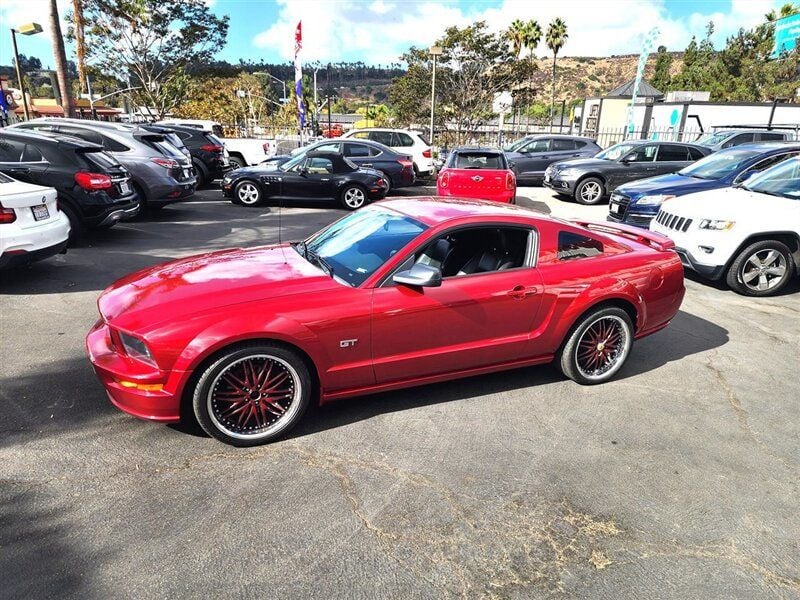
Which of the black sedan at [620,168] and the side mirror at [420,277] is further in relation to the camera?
the black sedan at [620,168]

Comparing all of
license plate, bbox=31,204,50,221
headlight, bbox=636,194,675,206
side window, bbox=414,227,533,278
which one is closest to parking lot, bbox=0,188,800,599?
side window, bbox=414,227,533,278

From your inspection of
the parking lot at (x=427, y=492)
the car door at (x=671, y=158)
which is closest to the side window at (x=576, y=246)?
the parking lot at (x=427, y=492)

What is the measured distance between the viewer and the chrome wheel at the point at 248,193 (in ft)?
40.5

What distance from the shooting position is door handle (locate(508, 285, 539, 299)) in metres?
3.75

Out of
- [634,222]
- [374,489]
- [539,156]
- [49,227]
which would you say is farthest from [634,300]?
[539,156]

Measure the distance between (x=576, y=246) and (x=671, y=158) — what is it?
11712 mm

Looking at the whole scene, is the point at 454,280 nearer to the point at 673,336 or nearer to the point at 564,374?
the point at 564,374

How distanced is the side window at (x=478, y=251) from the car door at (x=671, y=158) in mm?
11678

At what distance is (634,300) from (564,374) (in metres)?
0.80

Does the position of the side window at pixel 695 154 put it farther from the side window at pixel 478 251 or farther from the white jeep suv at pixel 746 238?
the side window at pixel 478 251

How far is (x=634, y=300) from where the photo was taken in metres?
4.18

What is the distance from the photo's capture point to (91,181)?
7.72 meters

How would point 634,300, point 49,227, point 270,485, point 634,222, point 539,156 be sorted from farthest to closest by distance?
1. point 539,156
2. point 634,222
3. point 49,227
4. point 634,300
5. point 270,485

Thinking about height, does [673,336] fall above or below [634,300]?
below
